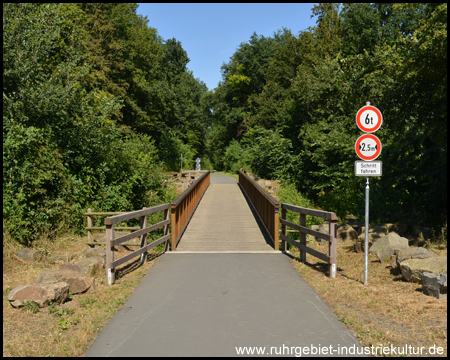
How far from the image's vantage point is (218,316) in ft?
18.8

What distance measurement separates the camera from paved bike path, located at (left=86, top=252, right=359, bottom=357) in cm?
470

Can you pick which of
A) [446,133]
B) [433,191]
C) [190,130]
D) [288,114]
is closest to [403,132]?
[433,191]

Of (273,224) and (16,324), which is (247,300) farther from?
(273,224)

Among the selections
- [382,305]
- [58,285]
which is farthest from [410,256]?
[58,285]

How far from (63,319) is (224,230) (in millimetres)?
9822

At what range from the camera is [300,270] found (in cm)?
869

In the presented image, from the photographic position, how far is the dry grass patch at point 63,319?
15.1 ft

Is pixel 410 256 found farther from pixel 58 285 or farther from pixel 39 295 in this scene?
pixel 39 295

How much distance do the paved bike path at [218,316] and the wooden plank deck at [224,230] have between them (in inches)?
148

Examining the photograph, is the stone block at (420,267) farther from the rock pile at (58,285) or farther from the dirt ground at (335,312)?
the rock pile at (58,285)

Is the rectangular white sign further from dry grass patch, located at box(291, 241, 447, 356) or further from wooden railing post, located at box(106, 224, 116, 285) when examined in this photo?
wooden railing post, located at box(106, 224, 116, 285)

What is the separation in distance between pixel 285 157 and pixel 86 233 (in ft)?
76.7

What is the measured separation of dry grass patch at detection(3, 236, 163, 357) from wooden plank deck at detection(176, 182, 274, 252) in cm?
428

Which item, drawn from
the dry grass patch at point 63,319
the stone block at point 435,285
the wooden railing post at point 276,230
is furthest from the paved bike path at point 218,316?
the wooden railing post at point 276,230
